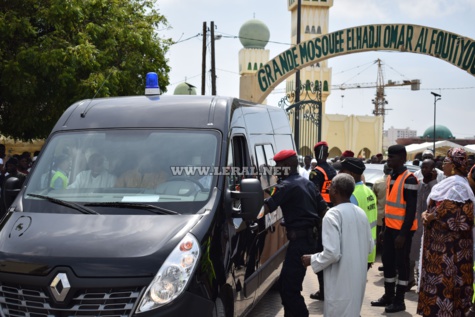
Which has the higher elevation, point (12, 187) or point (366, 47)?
point (366, 47)

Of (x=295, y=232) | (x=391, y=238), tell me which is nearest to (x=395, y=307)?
(x=391, y=238)

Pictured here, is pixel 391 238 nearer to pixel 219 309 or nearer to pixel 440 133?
pixel 219 309

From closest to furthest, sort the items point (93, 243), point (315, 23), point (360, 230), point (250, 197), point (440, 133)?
point (93, 243)
point (250, 197)
point (360, 230)
point (315, 23)
point (440, 133)

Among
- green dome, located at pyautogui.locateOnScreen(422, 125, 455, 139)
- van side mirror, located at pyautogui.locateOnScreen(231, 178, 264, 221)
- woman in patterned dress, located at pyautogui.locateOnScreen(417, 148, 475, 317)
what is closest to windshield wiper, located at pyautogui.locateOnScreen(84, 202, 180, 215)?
van side mirror, located at pyautogui.locateOnScreen(231, 178, 264, 221)

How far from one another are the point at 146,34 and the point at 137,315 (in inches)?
722

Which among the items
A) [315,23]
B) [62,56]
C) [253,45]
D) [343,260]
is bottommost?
[343,260]

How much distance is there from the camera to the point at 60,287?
4.12 meters

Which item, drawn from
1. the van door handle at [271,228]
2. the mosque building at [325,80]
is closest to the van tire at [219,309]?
the van door handle at [271,228]

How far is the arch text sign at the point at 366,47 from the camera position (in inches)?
691

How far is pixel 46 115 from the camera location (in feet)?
64.6

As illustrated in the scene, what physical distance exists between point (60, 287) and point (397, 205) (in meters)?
4.38

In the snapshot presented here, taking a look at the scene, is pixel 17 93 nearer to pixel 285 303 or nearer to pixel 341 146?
pixel 285 303

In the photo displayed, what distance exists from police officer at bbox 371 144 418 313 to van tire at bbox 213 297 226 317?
307 cm

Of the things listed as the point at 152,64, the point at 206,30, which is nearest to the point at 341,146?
the point at 206,30
